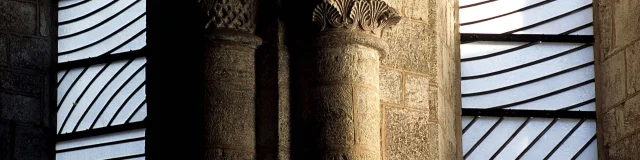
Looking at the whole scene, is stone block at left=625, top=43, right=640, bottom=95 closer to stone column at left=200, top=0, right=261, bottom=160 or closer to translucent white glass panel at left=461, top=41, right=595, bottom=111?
translucent white glass panel at left=461, top=41, right=595, bottom=111

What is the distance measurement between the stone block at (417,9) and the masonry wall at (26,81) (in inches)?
113

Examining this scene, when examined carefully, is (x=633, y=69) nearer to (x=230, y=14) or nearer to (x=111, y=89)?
(x=230, y=14)

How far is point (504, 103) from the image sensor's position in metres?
8.91

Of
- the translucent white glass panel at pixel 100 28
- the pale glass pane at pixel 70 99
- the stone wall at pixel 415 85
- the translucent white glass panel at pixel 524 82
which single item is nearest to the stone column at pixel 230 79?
the stone wall at pixel 415 85

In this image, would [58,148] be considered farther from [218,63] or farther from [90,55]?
[218,63]

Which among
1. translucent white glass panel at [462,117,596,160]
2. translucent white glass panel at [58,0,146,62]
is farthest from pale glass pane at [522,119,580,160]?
translucent white glass panel at [58,0,146,62]

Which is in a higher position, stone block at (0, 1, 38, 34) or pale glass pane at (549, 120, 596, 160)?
stone block at (0, 1, 38, 34)

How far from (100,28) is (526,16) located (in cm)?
222

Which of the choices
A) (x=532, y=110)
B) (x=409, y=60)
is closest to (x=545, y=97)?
(x=532, y=110)

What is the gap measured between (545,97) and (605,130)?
0.37 m

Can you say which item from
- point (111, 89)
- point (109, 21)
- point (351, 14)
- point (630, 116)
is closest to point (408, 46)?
point (351, 14)

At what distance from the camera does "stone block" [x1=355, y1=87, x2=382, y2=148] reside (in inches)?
261

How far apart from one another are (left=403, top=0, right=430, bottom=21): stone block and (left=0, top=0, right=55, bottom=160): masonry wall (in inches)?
113

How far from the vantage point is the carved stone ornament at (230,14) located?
21.9 ft
